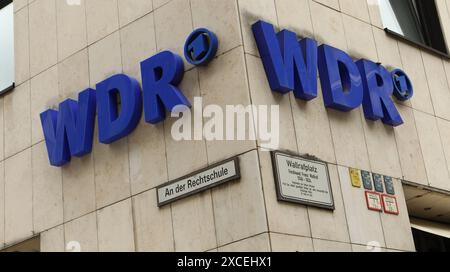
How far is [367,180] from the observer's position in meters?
13.1

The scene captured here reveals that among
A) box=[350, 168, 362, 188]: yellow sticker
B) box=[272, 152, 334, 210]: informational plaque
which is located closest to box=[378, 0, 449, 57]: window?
Result: box=[350, 168, 362, 188]: yellow sticker

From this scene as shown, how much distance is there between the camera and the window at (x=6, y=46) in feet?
53.9

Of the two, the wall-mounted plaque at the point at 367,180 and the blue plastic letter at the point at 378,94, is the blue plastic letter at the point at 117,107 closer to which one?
the wall-mounted plaque at the point at 367,180

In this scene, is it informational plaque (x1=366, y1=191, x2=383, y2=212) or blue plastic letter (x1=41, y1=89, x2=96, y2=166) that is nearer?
informational plaque (x1=366, y1=191, x2=383, y2=212)

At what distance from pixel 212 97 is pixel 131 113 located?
1475 mm

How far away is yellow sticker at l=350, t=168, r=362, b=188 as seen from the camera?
42.1ft

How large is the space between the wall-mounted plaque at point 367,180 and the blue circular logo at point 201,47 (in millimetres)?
2984

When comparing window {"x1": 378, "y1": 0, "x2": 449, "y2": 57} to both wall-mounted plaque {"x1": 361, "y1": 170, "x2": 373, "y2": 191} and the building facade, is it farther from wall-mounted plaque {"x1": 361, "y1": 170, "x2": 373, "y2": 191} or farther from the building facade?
wall-mounted plaque {"x1": 361, "y1": 170, "x2": 373, "y2": 191}

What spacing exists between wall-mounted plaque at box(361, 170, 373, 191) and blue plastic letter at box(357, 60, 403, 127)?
1032mm

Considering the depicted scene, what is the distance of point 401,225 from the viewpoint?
13430 mm
